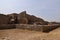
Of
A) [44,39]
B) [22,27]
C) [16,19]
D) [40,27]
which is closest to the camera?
[44,39]

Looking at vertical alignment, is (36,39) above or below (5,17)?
below

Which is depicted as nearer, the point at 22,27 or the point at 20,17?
the point at 22,27

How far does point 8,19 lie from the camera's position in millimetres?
18234

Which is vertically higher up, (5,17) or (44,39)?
(5,17)

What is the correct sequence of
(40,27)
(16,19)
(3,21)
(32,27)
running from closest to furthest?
1. (40,27)
2. (32,27)
3. (3,21)
4. (16,19)

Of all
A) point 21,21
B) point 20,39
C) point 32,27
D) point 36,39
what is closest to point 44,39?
point 36,39

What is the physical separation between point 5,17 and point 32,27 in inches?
260

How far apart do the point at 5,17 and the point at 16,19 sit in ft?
5.79

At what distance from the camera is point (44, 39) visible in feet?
24.0

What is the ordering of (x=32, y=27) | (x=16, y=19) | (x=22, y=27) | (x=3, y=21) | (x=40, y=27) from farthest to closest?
(x=16, y=19), (x=3, y=21), (x=22, y=27), (x=32, y=27), (x=40, y=27)

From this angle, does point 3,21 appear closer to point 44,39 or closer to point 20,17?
point 20,17

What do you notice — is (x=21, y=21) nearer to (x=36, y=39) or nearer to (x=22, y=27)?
(x=22, y=27)

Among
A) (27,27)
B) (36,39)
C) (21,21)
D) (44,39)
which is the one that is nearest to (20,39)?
(36,39)

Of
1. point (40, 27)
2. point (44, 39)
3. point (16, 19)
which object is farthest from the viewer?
point (16, 19)
